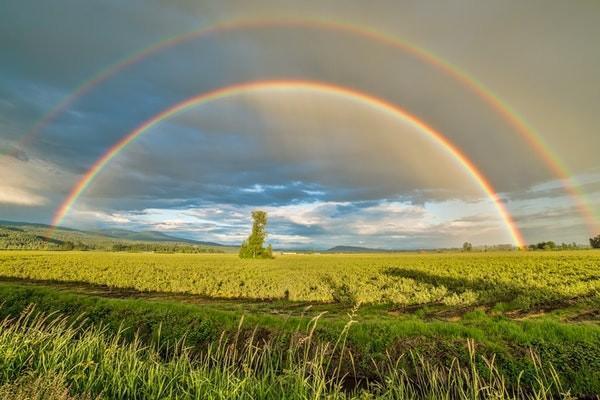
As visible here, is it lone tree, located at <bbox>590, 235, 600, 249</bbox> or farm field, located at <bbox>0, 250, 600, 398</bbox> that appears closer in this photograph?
farm field, located at <bbox>0, 250, 600, 398</bbox>

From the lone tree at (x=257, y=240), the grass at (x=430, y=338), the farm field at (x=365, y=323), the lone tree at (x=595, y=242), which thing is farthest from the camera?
the lone tree at (x=595, y=242)

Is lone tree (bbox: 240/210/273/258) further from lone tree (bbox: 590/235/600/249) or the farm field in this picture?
lone tree (bbox: 590/235/600/249)

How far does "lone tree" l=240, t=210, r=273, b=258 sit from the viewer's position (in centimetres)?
10494

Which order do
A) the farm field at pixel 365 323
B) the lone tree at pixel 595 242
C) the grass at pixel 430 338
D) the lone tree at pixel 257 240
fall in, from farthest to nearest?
the lone tree at pixel 595 242 → the lone tree at pixel 257 240 → the grass at pixel 430 338 → the farm field at pixel 365 323

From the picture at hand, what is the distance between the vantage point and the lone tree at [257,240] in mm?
104938

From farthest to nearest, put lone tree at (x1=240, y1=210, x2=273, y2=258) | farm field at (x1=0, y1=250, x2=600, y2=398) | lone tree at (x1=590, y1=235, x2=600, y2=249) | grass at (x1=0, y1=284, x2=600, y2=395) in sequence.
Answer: lone tree at (x1=590, y1=235, x2=600, y2=249) → lone tree at (x1=240, y1=210, x2=273, y2=258) → grass at (x1=0, y1=284, x2=600, y2=395) → farm field at (x1=0, y1=250, x2=600, y2=398)

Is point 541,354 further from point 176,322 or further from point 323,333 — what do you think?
point 176,322

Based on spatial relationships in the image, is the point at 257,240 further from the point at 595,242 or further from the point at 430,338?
the point at 595,242

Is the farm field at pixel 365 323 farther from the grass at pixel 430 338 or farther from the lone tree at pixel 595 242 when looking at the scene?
the lone tree at pixel 595 242

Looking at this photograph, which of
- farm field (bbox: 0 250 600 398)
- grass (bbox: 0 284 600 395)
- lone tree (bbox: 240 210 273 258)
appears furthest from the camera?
lone tree (bbox: 240 210 273 258)

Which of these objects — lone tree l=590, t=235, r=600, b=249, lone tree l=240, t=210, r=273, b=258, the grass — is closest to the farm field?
the grass

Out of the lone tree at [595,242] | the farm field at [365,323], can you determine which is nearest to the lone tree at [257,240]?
the farm field at [365,323]

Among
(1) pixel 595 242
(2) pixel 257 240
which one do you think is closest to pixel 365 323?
(2) pixel 257 240

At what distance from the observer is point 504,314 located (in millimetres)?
21031
